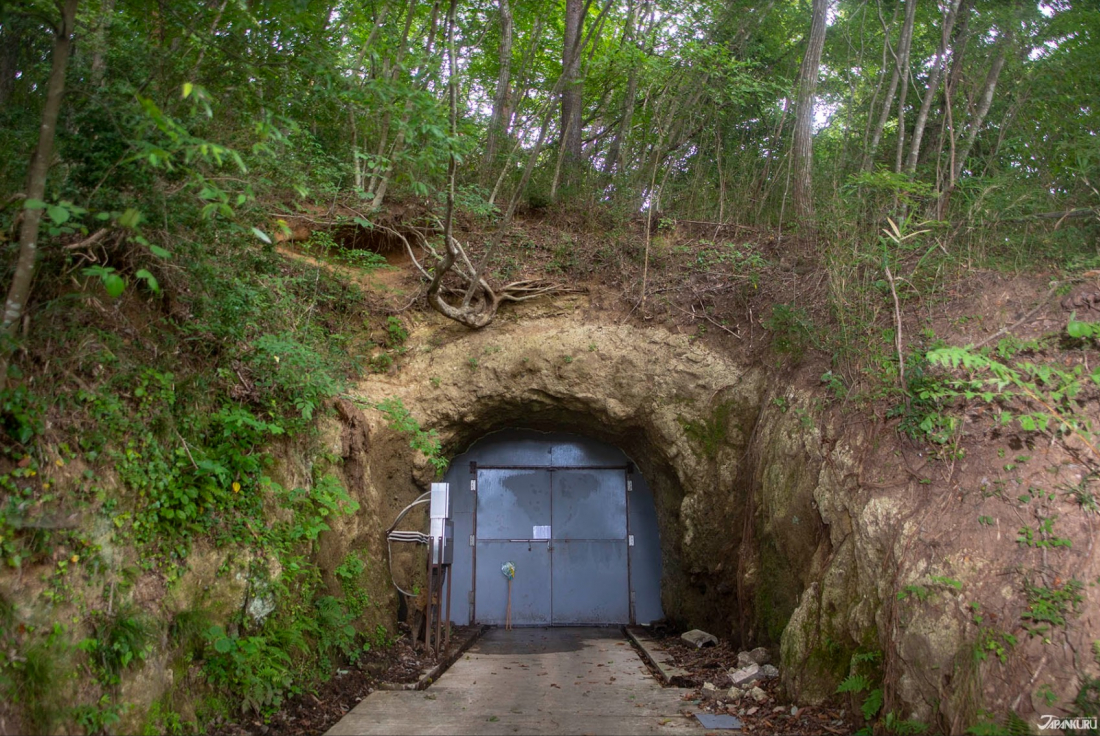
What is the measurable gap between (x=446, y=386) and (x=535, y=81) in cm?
645

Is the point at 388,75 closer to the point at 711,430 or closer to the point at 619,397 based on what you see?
the point at 619,397

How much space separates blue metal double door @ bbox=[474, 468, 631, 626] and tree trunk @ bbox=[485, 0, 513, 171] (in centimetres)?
500

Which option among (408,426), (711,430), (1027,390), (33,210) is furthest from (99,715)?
(711,430)

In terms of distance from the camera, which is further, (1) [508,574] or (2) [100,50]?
(1) [508,574]

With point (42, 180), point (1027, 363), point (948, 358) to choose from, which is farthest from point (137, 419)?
point (1027, 363)

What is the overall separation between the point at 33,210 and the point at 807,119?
898cm

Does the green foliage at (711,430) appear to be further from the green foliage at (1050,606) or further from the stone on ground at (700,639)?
the green foliage at (1050,606)

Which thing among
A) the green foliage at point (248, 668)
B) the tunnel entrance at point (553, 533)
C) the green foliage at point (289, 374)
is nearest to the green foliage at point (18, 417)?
the green foliage at point (248, 668)

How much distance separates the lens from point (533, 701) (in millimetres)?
6230

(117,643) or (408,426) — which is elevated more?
(408,426)

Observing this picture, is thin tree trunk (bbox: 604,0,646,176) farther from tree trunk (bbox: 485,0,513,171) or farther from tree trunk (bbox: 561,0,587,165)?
tree trunk (bbox: 485,0,513,171)

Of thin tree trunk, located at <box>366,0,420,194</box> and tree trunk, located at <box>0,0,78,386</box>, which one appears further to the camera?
thin tree trunk, located at <box>366,0,420,194</box>

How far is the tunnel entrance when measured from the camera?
437 inches

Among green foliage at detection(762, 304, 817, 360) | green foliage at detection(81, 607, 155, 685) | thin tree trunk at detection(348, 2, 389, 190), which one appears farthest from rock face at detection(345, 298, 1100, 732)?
green foliage at detection(81, 607, 155, 685)
